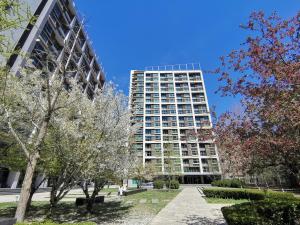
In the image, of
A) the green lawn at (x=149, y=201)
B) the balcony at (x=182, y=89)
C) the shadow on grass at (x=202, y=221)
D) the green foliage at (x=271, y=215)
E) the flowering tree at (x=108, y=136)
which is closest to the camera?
the green foliage at (x=271, y=215)

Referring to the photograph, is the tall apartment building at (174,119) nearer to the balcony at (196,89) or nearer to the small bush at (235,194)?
the balcony at (196,89)

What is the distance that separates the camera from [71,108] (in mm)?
12648

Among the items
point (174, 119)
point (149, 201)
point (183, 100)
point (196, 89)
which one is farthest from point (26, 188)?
point (196, 89)

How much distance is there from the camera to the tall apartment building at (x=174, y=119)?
66062 millimetres

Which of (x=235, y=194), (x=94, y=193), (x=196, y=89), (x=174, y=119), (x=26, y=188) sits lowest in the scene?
(x=26, y=188)

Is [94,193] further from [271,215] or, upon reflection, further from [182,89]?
[182,89]

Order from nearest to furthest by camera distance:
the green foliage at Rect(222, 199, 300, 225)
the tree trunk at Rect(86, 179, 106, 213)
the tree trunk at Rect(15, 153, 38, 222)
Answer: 1. the tree trunk at Rect(15, 153, 38, 222)
2. the green foliage at Rect(222, 199, 300, 225)
3. the tree trunk at Rect(86, 179, 106, 213)

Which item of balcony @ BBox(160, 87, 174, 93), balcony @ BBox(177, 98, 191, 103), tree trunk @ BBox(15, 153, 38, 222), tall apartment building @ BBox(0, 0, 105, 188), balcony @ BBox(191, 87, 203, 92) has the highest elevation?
balcony @ BBox(160, 87, 174, 93)

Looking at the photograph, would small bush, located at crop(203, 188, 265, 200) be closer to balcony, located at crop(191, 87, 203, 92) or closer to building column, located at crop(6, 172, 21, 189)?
building column, located at crop(6, 172, 21, 189)

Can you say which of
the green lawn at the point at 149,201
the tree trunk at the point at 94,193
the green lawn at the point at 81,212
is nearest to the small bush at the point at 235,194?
the green lawn at the point at 149,201

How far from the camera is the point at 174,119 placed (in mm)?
74375

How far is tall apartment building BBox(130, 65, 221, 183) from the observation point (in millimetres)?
66062

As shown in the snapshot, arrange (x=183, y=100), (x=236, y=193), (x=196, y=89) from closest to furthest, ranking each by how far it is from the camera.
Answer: (x=236, y=193), (x=183, y=100), (x=196, y=89)

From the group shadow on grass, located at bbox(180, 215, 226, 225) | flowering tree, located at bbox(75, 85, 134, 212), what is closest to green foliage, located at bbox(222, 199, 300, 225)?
shadow on grass, located at bbox(180, 215, 226, 225)
